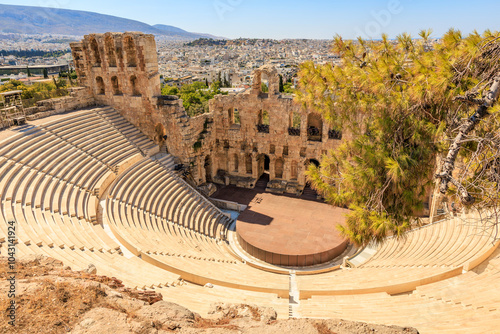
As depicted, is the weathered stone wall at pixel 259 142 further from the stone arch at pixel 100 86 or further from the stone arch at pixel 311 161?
the stone arch at pixel 100 86

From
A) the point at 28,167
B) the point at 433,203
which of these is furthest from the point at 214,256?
the point at 433,203

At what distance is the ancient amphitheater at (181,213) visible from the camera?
32.5 ft

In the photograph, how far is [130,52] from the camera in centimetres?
2275

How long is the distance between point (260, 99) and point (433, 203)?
40.2 feet

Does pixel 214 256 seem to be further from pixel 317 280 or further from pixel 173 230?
pixel 317 280

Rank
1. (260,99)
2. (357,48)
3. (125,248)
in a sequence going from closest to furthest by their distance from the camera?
(357,48)
(125,248)
(260,99)

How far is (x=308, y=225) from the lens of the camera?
18.9m

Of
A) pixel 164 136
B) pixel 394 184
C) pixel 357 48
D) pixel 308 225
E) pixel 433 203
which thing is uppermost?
pixel 357 48

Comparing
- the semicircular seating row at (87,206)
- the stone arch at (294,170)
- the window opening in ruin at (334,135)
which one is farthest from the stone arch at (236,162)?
the window opening in ruin at (334,135)

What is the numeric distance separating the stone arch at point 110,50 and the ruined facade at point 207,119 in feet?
0.21

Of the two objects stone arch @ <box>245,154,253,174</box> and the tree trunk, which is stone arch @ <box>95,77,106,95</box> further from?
the tree trunk

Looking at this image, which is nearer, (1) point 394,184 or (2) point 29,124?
(1) point 394,184

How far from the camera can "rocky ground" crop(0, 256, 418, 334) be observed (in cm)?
488

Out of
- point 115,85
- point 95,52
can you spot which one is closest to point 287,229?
point 115,85
